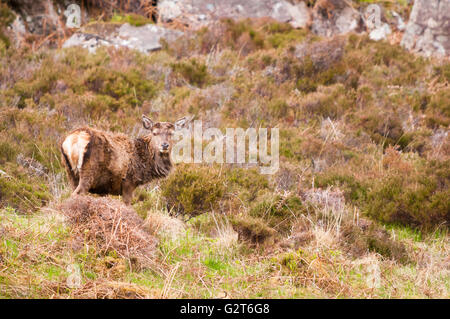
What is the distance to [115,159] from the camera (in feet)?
23.8

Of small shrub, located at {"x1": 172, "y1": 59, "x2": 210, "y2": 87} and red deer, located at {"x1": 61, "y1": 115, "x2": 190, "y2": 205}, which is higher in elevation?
red deer, located at {"x1": 61, "y1": 115, "x2": 190, "y2": 205}

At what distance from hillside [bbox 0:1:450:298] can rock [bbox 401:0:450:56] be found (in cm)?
172

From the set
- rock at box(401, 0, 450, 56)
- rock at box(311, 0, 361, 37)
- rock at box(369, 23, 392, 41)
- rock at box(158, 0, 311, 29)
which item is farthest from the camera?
rock at box(311, 0, 361, 37)

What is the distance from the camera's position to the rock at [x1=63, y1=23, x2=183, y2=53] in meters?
18.0

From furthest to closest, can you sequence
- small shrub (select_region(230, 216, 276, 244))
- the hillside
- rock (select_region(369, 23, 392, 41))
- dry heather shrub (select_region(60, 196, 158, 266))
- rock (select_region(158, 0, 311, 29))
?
rock (select_region(158, 0, 311, 29)), rock (select_region(369, 23, 392, 41)), small shrub (select_region(230, 216, 276, 244)), dry heather shrub (select_region(60, 196, 158, 266)), the hillside

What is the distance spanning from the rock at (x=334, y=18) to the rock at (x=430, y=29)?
10.2 ft

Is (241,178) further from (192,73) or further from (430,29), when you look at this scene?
(430,29)

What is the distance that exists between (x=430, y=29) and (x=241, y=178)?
41.8 ft

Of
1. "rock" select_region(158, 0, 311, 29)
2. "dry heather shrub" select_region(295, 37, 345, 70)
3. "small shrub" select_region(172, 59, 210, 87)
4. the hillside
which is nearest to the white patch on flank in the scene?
the hillside

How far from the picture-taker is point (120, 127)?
11617 mm

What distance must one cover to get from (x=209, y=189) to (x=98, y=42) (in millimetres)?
10979

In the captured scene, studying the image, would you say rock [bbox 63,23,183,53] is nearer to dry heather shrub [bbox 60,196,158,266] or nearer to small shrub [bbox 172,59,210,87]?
small shrub [bbox 172,59,210,87]

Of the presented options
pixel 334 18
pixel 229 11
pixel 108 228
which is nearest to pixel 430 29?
pixel 334 18
